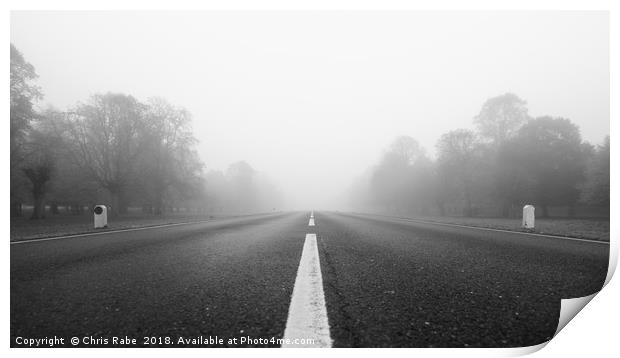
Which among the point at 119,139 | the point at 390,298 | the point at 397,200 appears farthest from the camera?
the point at 397,200

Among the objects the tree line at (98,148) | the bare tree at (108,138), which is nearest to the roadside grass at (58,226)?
the tree line at (98,148)

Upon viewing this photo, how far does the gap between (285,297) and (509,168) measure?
28311 mm

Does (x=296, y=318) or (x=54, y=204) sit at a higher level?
(x=296, y=318)

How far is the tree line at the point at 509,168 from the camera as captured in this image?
73.2ft

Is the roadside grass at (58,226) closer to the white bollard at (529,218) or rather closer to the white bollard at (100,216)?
the white bollard at (100,216)

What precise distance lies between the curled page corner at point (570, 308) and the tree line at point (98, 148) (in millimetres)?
19345

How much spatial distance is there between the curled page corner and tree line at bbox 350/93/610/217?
1951cm

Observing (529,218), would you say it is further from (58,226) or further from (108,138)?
(108,138)

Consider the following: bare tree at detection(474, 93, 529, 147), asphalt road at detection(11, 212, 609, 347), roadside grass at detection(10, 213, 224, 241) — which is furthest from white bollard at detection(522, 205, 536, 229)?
bare tree at detection(474, 93, 529, 147)

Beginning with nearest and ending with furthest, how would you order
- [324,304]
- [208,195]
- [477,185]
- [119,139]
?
1. [324,304]
2. [119,139]
3. [477,185]
4. [208,195]

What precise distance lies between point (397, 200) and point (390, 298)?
42.1m

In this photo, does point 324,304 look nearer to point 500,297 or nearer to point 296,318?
point 296,318

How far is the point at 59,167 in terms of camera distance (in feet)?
68.2

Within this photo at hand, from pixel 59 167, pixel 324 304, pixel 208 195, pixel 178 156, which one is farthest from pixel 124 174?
pixel 208 195
